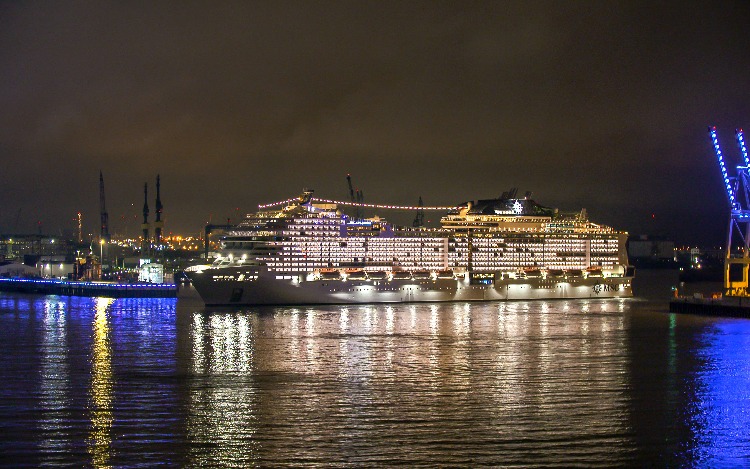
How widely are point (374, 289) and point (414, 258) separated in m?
5.10

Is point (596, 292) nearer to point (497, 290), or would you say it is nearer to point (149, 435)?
point (497, 290)

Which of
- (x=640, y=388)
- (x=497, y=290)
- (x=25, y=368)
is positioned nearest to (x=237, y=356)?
(x=25, y=368)

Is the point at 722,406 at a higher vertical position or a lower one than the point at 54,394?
lower

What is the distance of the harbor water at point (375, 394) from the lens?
1795 cm

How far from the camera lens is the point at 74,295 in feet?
272

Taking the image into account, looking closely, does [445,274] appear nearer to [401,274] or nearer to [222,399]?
[401,274]

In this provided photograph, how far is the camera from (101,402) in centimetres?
2258

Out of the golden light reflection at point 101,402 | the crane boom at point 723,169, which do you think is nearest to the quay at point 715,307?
the crane boom at point 723,169

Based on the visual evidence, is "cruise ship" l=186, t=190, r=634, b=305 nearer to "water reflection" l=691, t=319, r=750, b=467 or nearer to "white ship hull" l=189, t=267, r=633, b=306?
"white ship hull" l=189, t=267, r=633, b=306

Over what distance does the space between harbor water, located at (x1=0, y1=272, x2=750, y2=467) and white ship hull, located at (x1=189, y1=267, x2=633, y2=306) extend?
10.3 m

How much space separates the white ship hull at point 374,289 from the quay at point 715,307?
35.0ft

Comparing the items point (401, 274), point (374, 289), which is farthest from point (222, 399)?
point (401, 274)

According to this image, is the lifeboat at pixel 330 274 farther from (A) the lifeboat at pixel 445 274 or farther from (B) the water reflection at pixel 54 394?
(B) the water reflection at pixel 54 394

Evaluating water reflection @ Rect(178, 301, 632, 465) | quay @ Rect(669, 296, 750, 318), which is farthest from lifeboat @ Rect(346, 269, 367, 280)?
quay @ Rect(669, 296, 750, 318)
